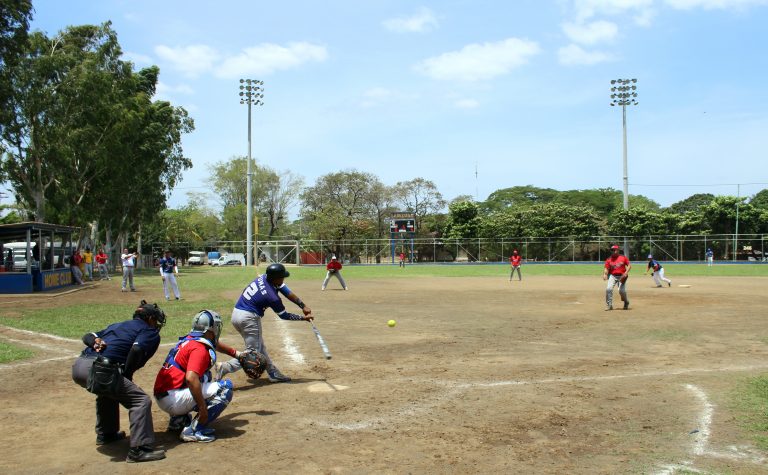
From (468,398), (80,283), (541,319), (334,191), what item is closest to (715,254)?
(334,191)

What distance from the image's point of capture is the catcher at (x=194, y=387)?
569 cm

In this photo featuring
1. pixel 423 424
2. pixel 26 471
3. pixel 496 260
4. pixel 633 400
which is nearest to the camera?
pixel 26 471

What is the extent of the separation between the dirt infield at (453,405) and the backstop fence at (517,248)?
49.1 meters

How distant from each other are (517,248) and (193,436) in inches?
2531

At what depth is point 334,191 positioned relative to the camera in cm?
8194

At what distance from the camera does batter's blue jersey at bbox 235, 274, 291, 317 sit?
8227 millimetres

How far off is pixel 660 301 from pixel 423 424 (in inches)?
643

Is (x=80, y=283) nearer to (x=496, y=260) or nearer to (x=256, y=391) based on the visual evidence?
(x=256, y=391)

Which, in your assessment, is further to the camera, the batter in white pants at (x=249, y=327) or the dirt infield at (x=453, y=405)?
the batter in white pants at (x=249, y=327)

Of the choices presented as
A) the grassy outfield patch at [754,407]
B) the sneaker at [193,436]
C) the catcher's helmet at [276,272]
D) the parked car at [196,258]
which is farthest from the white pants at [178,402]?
the parked car at [196,258]

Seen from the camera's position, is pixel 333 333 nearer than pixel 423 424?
No

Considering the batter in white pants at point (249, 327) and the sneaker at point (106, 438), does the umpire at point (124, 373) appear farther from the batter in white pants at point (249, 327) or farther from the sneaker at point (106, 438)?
the batter in white pants at point (249, 327)

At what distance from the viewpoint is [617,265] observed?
17078 mm

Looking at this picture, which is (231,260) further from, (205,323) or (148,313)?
(148,313)
